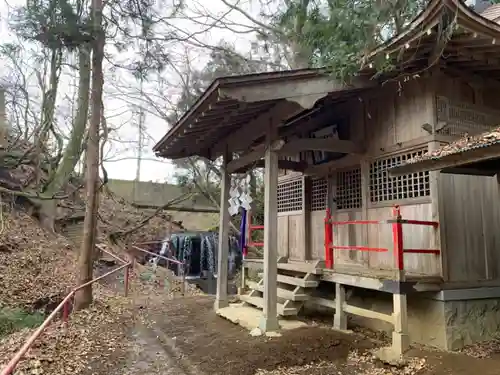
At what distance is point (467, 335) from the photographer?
18.7 ft

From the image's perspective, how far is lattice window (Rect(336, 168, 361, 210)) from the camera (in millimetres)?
7534

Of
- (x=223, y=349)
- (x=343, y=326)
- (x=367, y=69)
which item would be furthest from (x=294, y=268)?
(x=367, y=69)

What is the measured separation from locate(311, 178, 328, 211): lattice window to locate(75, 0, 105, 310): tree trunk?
4.65m

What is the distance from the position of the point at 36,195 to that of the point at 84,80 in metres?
4.07

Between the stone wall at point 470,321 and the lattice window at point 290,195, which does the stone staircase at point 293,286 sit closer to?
the lattice window at point 290,195

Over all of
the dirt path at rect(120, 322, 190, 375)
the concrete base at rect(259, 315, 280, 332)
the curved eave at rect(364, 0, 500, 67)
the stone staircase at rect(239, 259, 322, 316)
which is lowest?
the dirt path at rect(120, 322, 190, 375)

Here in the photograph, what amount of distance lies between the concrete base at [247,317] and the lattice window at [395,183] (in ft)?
8.33

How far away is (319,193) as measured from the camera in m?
8.56

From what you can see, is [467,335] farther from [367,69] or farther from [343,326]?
[367,69]

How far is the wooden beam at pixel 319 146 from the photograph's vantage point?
6583mm

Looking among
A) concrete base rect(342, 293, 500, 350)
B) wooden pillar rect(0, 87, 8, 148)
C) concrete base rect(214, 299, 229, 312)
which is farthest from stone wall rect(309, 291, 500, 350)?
wooden pillar rect(0, 87, 8, 148)

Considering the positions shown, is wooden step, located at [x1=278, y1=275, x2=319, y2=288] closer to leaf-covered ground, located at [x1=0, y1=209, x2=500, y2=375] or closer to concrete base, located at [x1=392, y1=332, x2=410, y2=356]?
leaf-covered ground, located at [x1=0, y1=209, x2=500, y2=375]

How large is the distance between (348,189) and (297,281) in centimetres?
201

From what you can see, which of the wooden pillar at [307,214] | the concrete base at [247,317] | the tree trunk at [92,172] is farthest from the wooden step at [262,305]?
the tree trunk at [92,172]
